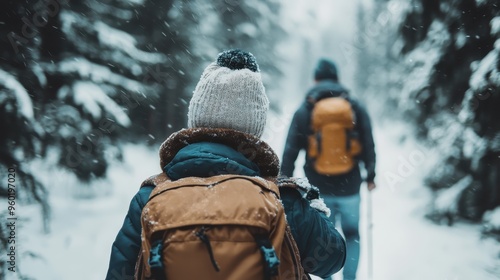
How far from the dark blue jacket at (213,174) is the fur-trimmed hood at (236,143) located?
0.10 feet

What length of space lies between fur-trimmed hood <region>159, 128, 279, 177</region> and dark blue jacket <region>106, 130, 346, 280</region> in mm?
32

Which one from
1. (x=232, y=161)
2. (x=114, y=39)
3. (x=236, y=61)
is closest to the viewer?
(x=232, y=161)

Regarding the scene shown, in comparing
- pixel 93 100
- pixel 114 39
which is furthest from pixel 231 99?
pixel 114 39

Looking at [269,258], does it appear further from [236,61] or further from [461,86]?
[461,86]

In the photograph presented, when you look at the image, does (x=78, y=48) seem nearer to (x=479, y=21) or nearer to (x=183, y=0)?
(x=183, y=0)

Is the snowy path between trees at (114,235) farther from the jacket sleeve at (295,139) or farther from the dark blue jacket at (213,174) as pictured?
the dark blue jacket at (213,174)

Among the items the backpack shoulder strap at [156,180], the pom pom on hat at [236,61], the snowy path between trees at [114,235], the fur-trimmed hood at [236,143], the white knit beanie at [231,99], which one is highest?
the pom pom on hat at [236,61]

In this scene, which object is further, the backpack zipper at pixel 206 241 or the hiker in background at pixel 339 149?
the hiker in background at pixel 339 149

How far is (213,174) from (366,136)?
2997 mm

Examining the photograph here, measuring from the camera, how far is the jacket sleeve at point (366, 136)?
437cm

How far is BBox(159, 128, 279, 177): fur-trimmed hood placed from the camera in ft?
5.94

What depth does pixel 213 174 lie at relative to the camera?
171cm

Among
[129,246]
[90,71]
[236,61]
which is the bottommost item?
[129,246]

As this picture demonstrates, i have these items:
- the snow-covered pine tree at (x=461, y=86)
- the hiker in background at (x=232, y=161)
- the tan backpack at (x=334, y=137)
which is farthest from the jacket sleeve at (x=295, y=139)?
the hiker in background at (x=232, y=161)
